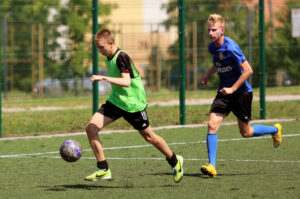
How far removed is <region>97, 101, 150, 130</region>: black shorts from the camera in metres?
7.92

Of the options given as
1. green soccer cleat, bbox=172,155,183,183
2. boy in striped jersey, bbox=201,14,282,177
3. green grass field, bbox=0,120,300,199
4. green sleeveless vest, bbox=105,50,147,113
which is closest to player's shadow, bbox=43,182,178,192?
green grass field, bbox=0,120,300,199

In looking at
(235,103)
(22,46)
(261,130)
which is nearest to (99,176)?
(235,103)

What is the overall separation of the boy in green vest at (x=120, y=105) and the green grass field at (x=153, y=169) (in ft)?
0.79

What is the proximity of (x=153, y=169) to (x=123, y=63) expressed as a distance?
1874 millimetres

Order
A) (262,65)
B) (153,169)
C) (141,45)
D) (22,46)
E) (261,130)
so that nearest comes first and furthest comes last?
(153,169), (261,130), (262,65), (141,45), (22,46)

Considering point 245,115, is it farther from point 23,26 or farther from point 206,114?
point 23,26

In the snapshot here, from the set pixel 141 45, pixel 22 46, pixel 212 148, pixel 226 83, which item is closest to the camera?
pixel 212 148

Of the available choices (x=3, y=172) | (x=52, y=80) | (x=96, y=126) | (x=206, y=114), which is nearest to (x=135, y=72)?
(x=96, y=126)

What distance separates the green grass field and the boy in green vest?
0.79 ft

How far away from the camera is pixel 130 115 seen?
26.1ft

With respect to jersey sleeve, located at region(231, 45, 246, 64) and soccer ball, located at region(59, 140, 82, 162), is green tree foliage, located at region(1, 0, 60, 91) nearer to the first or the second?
soccer ball, located at region(59, 140, 82, 162)

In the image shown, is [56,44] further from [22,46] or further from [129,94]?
[129,94]

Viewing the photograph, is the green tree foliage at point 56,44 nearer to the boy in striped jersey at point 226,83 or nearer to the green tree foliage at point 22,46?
the green tree foliage at point 22,46

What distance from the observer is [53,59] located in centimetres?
2095
